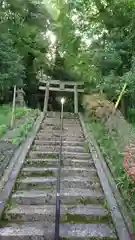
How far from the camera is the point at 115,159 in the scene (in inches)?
251

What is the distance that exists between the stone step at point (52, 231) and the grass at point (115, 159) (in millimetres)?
435

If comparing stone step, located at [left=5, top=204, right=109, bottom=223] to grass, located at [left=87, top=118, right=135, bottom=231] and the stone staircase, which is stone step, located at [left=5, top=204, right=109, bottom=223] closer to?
the stone staircase

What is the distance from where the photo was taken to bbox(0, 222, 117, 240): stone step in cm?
394

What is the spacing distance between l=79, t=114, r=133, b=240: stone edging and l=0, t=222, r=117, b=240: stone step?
0.42ft

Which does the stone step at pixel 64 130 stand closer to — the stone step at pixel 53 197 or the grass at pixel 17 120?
the grass at pixel 17 120

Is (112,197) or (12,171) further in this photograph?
(12,171)

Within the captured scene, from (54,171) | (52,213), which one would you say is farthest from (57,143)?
(52,213)

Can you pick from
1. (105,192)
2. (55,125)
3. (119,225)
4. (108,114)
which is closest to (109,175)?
(105,192)

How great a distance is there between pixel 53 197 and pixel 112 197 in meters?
0.91

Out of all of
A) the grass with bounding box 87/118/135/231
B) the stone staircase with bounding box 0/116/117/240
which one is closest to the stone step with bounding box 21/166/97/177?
the stone staircase with bounding box 0/116/117/240

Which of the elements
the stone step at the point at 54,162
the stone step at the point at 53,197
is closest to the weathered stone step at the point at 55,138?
the stone step at the point at 54,162

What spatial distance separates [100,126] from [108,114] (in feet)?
1.62

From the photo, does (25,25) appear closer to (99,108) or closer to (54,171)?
(54,171)

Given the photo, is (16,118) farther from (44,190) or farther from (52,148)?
(44,190)
